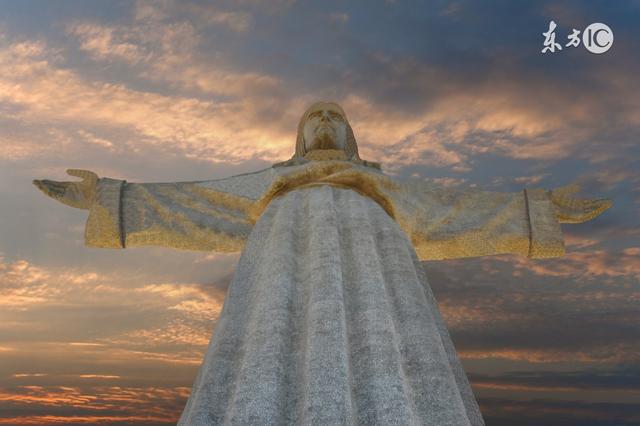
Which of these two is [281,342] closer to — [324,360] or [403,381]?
[324,360]

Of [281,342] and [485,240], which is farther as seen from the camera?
[485,240]

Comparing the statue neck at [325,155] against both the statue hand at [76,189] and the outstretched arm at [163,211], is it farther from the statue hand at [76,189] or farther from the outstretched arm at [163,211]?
the statue hand at [76,189]

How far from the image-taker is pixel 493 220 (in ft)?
20.9

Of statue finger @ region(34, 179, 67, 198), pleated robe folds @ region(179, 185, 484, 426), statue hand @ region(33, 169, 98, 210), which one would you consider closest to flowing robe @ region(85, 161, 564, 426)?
pleated robe folds @ region(179, 185, 484, 426)

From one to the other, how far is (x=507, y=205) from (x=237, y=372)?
146 inches

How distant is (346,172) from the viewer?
19.1 feet

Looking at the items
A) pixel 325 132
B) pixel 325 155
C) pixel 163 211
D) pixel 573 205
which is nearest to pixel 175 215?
pixel 163 211

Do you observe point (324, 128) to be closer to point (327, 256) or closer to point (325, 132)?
point (325, 132)

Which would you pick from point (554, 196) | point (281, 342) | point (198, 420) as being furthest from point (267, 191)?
point (554, 196)

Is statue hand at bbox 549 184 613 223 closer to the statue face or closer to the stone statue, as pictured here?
the stone statue

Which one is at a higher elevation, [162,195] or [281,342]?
[162,195]

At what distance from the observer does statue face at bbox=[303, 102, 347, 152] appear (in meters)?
6.48

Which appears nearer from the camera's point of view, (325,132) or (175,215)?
(175,215)

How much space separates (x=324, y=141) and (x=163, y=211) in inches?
69.9
